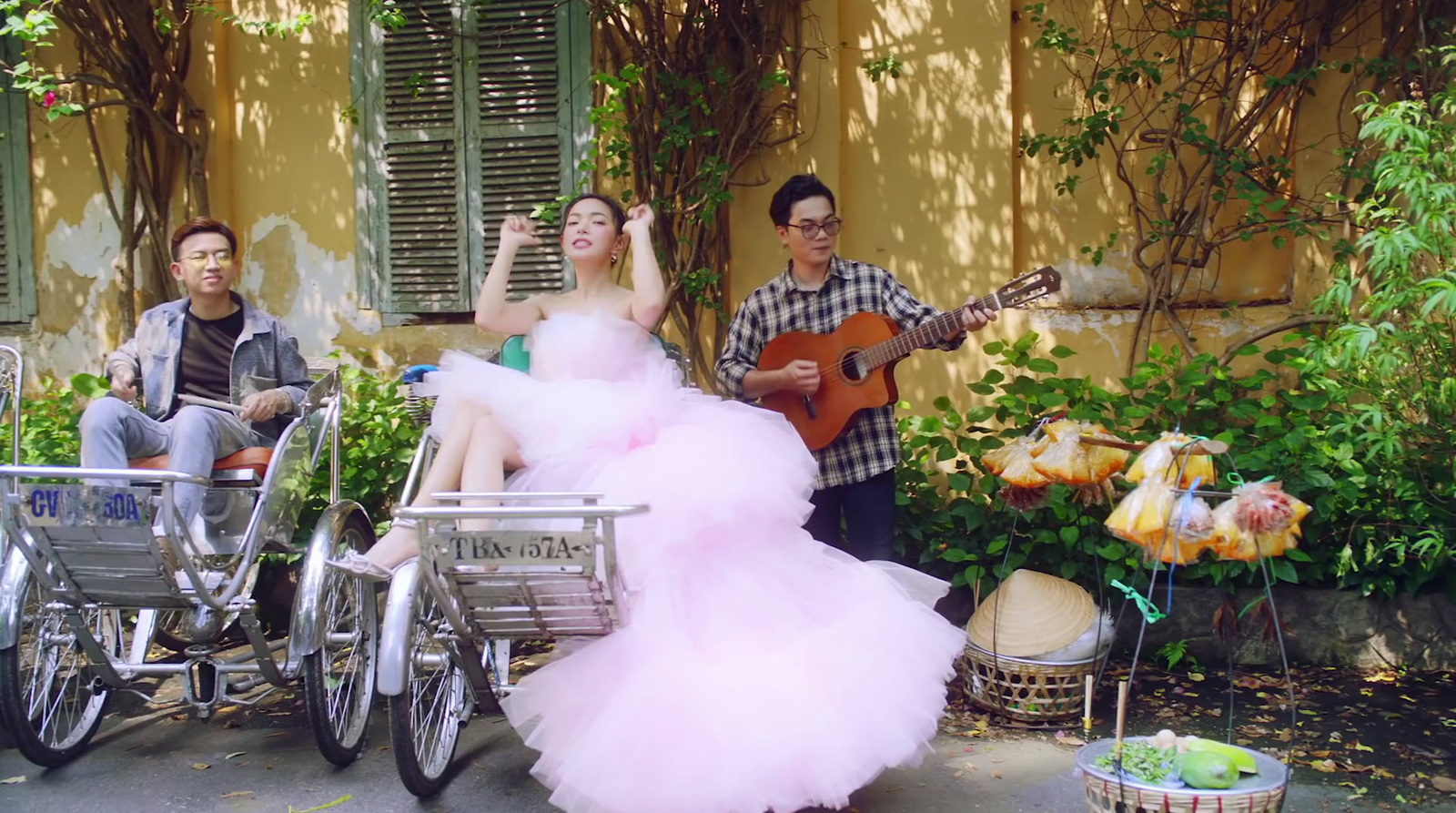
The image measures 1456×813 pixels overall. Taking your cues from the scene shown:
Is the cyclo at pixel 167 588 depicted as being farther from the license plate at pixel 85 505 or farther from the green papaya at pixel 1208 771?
the green papaya at pixel 1208 771

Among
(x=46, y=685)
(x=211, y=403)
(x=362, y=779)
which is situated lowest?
(x=362, y=779)

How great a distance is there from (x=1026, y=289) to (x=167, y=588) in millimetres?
2982

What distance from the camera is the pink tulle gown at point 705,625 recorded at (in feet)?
10.2

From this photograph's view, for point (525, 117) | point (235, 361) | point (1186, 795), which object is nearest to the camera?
point (1186, 795)

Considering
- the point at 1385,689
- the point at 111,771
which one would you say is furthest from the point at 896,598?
the point at 111,771

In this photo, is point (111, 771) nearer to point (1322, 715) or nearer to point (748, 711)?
point (748, 711)

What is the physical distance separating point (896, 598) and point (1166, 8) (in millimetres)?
3536

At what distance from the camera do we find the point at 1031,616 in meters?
4.39

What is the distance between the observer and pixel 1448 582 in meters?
4.80

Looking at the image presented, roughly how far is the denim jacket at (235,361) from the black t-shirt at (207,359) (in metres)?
0.03

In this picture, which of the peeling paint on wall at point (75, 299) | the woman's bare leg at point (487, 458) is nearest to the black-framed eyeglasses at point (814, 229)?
the woman's bare leg at point (487, 458)

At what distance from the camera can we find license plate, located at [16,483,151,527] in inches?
145

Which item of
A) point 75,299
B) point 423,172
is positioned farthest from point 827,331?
point 75,299

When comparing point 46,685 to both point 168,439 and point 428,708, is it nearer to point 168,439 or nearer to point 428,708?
point 168,439
